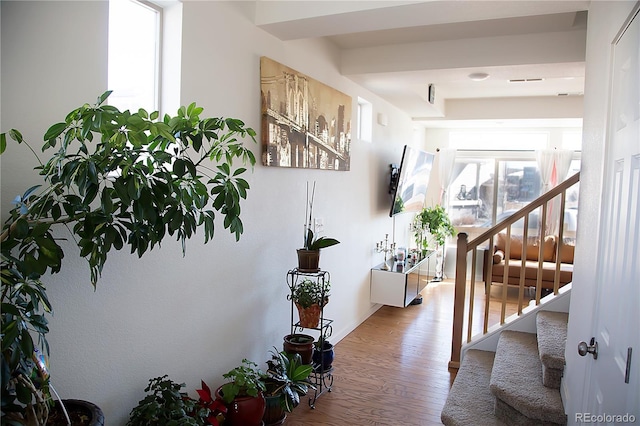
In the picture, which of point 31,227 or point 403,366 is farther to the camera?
point 403,366

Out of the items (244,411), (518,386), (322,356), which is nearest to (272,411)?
(244,411)

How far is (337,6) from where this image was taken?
8.91 ft

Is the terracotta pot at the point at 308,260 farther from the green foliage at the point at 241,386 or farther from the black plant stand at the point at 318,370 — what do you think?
the green foliage at the point at 241,386

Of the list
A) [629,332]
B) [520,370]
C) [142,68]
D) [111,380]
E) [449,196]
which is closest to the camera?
[629,332]

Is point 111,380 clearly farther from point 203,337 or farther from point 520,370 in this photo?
point 520,370

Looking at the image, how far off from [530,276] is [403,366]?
3160 mm

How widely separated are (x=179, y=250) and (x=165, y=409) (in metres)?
0.77

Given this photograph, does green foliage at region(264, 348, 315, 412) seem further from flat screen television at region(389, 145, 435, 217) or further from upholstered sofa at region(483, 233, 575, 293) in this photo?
upholstered sofa at region(483, 233, 575, 293)

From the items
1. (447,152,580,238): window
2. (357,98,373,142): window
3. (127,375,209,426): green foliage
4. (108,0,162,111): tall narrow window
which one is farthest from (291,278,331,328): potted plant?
(447,152,580,238): window

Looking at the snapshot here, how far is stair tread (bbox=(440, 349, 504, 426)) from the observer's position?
2.76 metres

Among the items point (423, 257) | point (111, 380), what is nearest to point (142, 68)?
point (111, 380)

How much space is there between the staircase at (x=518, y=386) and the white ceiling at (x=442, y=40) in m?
1.94

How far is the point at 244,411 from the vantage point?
8.14ft

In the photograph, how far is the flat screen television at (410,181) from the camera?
209 inches
